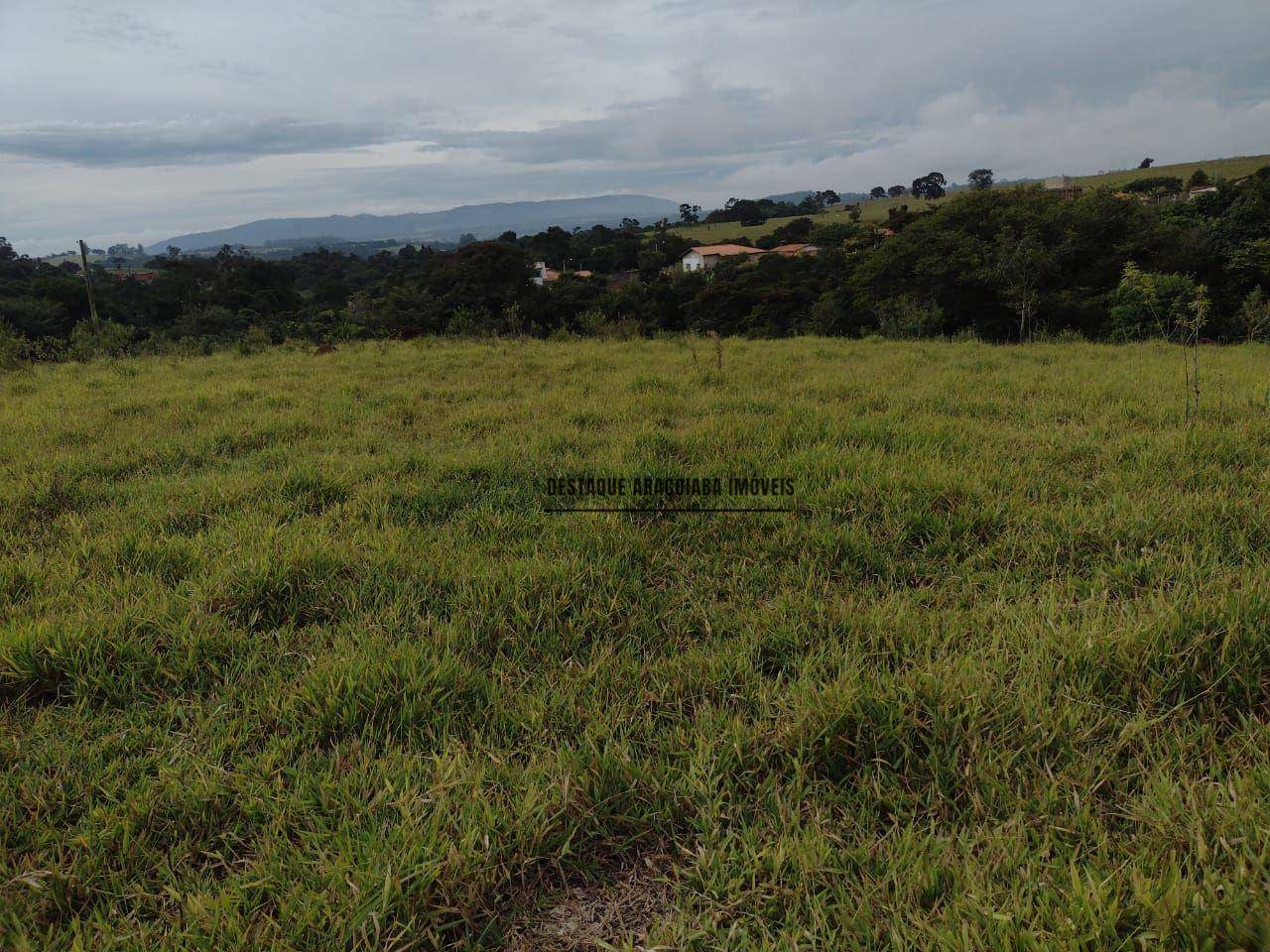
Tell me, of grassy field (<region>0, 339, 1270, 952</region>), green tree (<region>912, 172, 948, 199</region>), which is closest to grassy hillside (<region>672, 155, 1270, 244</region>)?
green tree (<region>912, 172, 948, 199</region>)

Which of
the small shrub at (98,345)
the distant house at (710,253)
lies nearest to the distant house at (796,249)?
the distant house at (710,253)

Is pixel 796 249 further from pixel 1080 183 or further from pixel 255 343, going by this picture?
pixel 255 343

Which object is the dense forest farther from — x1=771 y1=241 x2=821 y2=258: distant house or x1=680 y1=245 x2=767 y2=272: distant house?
x1=680 y1=245 x2=767 y2=272: distant house

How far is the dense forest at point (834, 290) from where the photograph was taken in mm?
23516

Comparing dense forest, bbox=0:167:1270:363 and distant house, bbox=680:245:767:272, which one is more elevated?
distant house, bbox=680:245:767:272

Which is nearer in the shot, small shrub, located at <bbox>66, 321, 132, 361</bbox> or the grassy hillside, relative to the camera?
small shrub, located at <bbox>66, 321, 132, 361</bbox>

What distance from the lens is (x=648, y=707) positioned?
6.61 ft

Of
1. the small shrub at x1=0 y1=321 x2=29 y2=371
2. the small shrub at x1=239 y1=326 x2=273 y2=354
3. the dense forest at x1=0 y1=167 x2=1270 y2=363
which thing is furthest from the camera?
the dense forest at x1=0 y1=167 x2=1270 y2=363

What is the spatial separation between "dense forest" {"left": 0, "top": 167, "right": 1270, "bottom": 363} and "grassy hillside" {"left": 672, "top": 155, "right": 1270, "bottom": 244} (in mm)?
22886

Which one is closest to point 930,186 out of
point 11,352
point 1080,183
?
point 1080,183

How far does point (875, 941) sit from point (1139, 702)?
1226 millimetres

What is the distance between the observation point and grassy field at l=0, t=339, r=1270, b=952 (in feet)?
4.50

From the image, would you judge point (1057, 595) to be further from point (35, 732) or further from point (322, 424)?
point (322, 424)

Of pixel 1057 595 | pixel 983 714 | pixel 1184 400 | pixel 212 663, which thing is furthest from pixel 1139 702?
pixel 1184 400
